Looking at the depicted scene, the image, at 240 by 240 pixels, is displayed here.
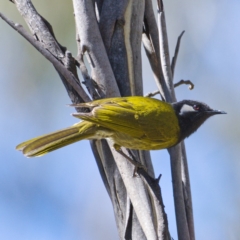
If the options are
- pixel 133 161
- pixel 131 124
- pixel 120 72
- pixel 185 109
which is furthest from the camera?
pixel 185 109

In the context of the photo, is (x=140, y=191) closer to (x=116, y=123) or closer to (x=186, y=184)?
(x=186, y=184)

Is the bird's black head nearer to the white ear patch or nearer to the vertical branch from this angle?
the white ear patch

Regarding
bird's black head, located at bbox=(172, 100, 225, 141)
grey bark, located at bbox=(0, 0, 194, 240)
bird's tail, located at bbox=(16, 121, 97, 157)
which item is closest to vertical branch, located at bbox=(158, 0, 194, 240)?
grey bark, located at bbox=(0, 0, 194, 240)

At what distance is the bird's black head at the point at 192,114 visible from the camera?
9.20 ft

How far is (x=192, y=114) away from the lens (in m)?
2.87

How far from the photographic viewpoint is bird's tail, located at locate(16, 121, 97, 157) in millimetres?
2236

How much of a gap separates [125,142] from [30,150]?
19.1 inches

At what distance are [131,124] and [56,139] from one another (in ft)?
1.60

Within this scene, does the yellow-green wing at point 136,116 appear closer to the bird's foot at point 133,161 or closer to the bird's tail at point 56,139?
the bird's tail at point 56,139

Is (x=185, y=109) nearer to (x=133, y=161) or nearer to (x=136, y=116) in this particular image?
(x=136, y=116)

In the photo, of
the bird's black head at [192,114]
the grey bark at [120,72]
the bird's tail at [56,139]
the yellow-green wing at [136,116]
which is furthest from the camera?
the bird's black head at [192,114]

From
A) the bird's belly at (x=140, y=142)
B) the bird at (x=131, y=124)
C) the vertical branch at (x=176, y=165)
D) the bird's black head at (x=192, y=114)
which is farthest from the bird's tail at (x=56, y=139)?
the bird's black head at (x=192, y=114)

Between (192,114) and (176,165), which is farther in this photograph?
(192,114)

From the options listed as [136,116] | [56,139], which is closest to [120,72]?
[136,116]
